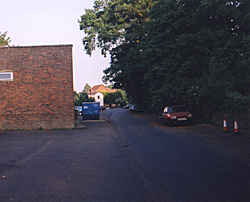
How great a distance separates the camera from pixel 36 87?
24.2 metres

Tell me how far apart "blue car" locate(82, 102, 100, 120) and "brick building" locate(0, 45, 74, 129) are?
41.0 ft

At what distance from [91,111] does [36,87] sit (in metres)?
13.1

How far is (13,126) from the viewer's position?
23.9m

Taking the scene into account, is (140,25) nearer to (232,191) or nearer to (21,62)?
(21,62)

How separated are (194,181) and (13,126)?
19.6 meters

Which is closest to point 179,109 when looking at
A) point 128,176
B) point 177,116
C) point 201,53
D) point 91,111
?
point 177,116

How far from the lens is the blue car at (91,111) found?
36.8 meters

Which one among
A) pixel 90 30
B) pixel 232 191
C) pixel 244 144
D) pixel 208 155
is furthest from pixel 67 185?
pixel 90 30

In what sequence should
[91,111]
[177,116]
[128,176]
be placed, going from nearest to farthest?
[128,176]
[177,116]
[91,111]

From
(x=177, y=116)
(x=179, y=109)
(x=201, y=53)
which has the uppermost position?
(x=201, y=53)

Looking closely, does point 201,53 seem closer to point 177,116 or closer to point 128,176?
point 177,116

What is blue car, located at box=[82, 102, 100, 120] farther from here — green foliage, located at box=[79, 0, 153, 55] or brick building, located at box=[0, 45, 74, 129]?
brick building, located at box=[0, 45, 74, 129]

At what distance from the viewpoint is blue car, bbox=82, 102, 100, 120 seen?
3678 cm

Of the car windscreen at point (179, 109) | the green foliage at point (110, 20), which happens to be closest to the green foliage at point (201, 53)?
the car windscreen at point (179, 109)
